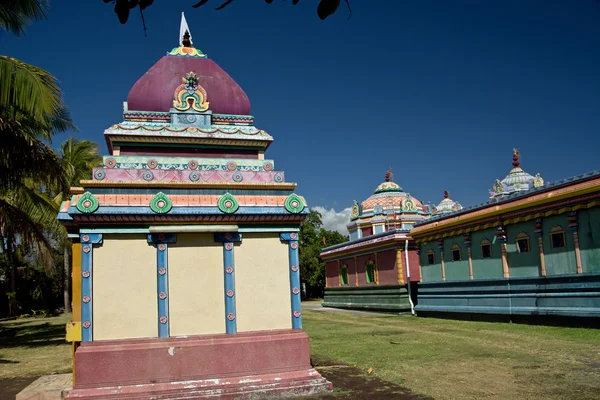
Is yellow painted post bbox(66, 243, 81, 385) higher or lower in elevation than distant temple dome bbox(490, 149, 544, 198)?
lower

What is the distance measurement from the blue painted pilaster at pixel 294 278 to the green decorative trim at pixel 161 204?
191cm

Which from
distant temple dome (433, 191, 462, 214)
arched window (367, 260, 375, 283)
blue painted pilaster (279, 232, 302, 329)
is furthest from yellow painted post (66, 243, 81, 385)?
distant temple dome (433, 191, 462, 214)

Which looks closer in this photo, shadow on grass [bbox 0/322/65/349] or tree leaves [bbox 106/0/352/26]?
tree leaves [bbox 106/0/352/26]

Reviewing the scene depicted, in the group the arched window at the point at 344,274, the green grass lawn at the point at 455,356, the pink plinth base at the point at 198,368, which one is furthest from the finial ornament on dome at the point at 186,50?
the arched window at the point at 344,274

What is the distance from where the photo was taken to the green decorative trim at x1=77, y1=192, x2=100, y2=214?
8.47 meters

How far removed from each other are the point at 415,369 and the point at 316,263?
37.0 metres

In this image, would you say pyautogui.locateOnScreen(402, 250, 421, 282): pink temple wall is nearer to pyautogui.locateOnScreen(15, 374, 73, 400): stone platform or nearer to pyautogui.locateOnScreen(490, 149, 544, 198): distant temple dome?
pyautogui.locateOnScreen(490, 149, 544, 198): distant temple dome

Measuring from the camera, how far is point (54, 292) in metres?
37.1

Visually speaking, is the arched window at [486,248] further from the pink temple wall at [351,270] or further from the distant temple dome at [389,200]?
the distant temple dome at [389,200]

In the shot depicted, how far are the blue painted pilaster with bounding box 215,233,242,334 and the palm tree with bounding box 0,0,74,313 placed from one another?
5787mm

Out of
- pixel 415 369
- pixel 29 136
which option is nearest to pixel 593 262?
pixel 415 369

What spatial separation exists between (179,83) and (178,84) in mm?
56

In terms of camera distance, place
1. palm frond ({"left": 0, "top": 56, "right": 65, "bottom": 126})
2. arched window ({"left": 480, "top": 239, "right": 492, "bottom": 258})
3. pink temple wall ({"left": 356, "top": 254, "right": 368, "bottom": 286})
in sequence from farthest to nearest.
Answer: pink temple wall ({"left": 356, "top": 254, "right": 368, "bottom": 286}) < arched window ({"left": 480, "top": 239, "right": 492, "bottom": 258}) < palm frond ({"left": 0, "top": 56, "right": 65, "bottom": 126})

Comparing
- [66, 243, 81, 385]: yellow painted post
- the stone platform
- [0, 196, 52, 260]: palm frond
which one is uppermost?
[0, 196, 52, 260]: palm frond
